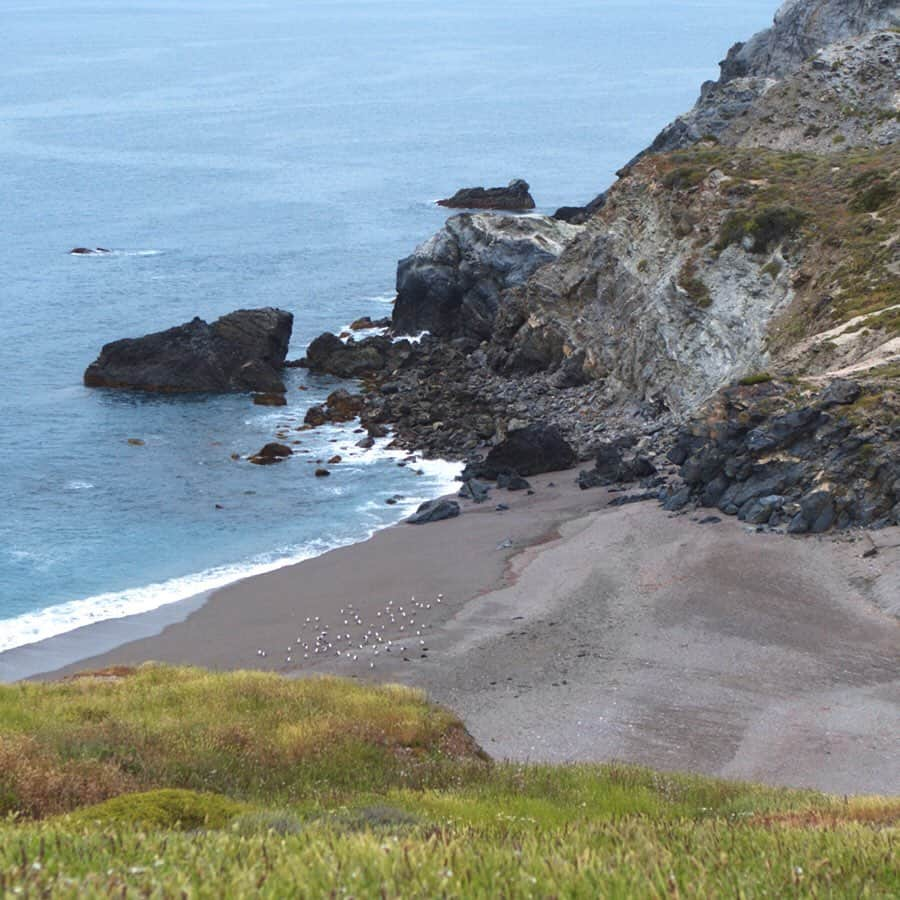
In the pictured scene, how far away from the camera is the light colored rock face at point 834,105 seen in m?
→ 74.5

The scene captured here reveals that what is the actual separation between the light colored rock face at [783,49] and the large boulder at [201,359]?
36574 millimetres

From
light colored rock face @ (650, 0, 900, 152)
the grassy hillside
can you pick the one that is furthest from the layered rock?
light colored rock face @ (650, 0, 900, 152)

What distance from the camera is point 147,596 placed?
1724 inches

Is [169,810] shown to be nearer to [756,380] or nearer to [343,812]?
[343,812]

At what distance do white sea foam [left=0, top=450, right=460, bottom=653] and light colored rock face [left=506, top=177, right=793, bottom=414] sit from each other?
45.6 feet

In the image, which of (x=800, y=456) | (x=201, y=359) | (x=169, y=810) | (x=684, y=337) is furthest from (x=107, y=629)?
(x=201, y=359)

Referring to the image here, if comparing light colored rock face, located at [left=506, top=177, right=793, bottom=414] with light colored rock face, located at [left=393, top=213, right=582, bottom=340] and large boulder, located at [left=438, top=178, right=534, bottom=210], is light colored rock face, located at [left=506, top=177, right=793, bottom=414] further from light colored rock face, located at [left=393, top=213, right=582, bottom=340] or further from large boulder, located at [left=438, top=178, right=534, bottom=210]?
large boulder, located at [left=438, top=178, right=534, bottom=210]

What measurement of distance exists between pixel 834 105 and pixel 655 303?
25397 mm

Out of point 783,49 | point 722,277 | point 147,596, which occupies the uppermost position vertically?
point 783,49

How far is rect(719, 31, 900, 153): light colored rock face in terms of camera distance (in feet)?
244

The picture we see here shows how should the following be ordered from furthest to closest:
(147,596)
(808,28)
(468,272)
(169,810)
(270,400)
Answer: (808,28) → (468,272) → (270,400) → (147,596) → (169,810)

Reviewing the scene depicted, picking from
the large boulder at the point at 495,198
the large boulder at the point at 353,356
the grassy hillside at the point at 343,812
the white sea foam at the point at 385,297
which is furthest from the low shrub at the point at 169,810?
the large boulder at the point at 495,198

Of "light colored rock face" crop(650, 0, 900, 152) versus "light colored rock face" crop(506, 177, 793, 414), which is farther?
"light colored rock face" crop(650, 0, 900, 152)

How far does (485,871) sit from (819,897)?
2.02 meters
